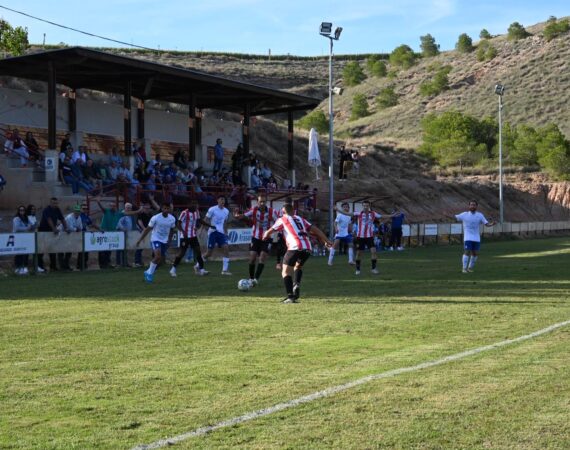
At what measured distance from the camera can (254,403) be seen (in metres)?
7.54

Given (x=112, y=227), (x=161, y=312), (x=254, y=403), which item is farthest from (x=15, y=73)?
(x=254, y=403)

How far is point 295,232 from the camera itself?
52.7 feet

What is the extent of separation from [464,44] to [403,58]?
916cm

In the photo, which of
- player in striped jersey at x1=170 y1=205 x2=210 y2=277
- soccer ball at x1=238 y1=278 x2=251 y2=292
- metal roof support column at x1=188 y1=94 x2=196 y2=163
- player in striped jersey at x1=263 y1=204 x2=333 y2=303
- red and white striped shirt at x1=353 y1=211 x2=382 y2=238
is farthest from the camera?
metal roof support column at x1=188 y1=94 x2=196 y2=163

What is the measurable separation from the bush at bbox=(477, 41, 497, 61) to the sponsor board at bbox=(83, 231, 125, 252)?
10283 centimetres

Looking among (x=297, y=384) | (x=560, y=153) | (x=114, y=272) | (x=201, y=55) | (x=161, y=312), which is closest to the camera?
(x=297, y=384)

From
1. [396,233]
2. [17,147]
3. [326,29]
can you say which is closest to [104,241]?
[17,147]

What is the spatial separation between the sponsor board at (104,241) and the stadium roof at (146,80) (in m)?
9.47

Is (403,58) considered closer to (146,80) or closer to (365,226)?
(146,80)

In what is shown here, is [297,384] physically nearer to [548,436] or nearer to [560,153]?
[548,436]

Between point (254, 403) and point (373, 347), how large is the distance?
3.38 meters

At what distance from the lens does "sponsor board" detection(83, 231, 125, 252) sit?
25562mm

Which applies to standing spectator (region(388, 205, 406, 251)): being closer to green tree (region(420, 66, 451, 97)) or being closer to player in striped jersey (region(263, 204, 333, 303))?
player in striped jersey (region(263, 204, 333, 303))

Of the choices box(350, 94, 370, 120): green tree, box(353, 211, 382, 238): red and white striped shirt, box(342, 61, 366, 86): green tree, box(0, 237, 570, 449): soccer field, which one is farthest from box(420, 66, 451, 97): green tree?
box(0, 237, 570, 449): soccer field
